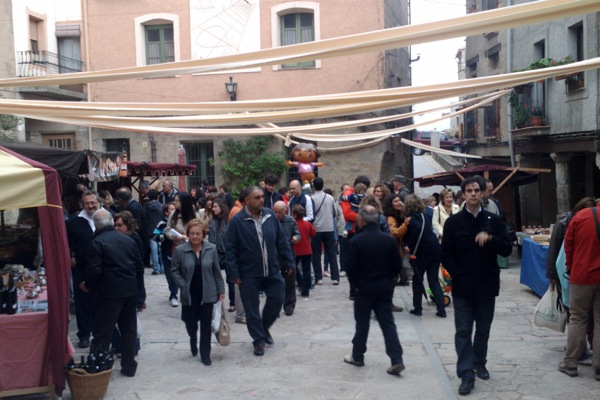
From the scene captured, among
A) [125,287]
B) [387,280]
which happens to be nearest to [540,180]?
[387,280]

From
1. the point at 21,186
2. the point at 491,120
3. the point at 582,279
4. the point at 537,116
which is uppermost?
the point at 491,120

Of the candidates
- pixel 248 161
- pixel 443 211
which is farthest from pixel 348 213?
pixel 248 161

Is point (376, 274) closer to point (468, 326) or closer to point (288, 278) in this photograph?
point (468, 326)

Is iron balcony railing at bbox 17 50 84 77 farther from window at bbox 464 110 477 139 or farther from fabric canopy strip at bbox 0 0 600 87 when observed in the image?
fabric canopy strip at bbox 0 0 600 87

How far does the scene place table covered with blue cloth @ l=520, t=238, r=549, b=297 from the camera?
1062 cm

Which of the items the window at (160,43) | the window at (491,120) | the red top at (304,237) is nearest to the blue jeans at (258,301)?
the red top at (304,237)

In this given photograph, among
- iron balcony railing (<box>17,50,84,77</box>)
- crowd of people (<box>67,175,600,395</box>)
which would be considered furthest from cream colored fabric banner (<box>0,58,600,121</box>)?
iron balcony railing (<box>17,50,84,77</box>)

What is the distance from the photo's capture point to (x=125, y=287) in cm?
691

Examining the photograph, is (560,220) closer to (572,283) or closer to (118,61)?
(572,283)

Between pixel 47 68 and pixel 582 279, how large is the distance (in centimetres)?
1894

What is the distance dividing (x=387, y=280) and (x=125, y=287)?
270 centimetres

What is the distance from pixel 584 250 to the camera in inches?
261

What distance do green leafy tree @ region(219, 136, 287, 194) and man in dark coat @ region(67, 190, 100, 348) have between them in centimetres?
1283

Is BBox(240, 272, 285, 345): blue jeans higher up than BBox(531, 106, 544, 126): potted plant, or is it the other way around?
BBox(531, 106, 544, 126): potted plant
